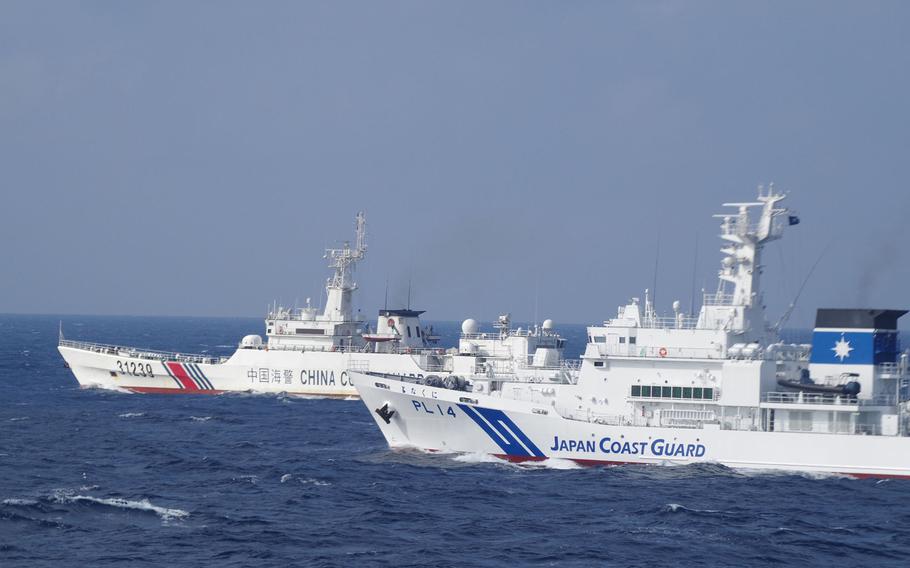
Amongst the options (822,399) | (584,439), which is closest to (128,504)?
(584,439)

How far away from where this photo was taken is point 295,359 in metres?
51.8

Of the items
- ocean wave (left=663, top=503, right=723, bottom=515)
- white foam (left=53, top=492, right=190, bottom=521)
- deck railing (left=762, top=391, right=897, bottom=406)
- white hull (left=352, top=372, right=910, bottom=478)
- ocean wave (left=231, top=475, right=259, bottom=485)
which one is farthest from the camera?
deck railing (left=762, top=391, right=897, bottom=406)

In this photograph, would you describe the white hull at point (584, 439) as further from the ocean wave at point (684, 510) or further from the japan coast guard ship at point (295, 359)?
the japan coast guard ship at point (295, 359)

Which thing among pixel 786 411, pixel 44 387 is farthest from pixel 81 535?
pixel 44 387

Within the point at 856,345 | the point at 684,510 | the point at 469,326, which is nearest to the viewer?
the point at 684,510

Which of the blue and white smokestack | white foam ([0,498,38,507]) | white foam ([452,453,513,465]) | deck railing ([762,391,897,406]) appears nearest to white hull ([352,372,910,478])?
white foam ([452,453,513,465])

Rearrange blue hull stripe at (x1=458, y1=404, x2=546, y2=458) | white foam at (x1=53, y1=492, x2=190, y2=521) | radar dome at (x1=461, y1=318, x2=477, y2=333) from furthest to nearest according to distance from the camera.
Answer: radar dome at (x1=461, y1=318, x2=477, y2=333) < blue hull stripe at (x1=458, y1=404, x2=546, y2=458) < white foam at (x1=53, y1=492, x2=190, y2=521)

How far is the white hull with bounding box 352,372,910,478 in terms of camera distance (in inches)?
1156

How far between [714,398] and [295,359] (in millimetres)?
26178

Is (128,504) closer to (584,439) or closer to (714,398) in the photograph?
(584,439)

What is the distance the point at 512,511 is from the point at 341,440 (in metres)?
12.1

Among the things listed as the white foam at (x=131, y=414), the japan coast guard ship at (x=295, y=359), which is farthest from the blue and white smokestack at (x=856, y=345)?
the white foam at (x=131, y=414)

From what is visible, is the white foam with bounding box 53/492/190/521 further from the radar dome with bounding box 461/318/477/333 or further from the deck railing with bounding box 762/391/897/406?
the radar dome with bounding box 461/318/477/333

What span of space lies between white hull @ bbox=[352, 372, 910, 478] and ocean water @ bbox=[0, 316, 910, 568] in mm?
524
